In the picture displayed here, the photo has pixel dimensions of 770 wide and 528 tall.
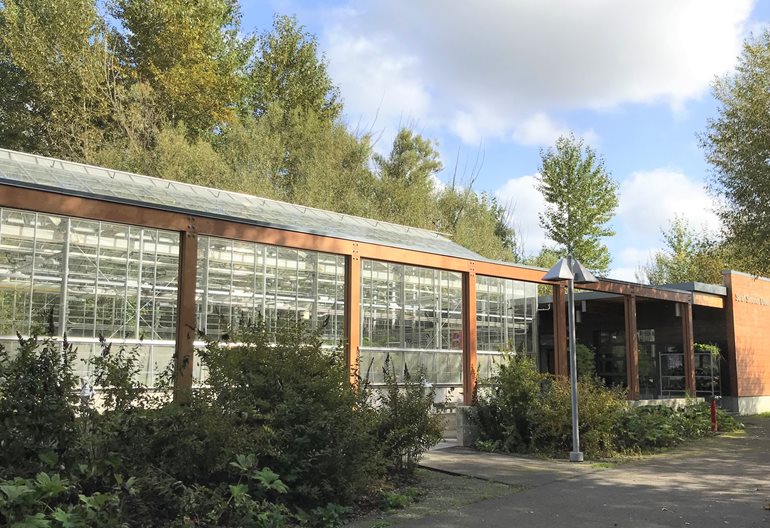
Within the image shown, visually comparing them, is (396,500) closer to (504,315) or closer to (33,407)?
(33,407)

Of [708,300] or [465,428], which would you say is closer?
[465,428]

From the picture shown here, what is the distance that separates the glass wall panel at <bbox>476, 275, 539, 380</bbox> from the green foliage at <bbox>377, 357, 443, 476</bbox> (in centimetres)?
1227

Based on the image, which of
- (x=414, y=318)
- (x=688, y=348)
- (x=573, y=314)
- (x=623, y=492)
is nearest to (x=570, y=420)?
(x=573, y=314)

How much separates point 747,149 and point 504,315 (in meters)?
9.35

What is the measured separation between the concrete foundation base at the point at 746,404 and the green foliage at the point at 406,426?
18158 mm

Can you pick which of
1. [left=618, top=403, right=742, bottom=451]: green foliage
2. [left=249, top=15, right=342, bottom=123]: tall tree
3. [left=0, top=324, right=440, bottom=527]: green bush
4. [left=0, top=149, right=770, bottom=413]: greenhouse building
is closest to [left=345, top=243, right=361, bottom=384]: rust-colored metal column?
[left=0, top=149, right=770, bottom=413]: greenhouse building

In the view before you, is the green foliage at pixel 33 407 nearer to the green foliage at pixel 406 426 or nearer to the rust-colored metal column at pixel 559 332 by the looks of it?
the green foliage at pixel 406 426

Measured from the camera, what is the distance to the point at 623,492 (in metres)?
8.30

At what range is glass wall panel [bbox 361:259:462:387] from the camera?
67.0 feet

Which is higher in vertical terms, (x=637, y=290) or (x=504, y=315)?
(x=637, y=290)

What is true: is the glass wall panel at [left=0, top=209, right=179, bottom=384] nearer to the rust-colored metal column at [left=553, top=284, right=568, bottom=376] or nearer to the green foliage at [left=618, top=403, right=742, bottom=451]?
the rust-colored metal column at [left=553, top=284, right=568, bottom=376]

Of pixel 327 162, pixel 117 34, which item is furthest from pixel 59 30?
pixel 327 162

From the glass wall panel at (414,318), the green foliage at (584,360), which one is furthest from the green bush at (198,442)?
the green foliage at (584,360)

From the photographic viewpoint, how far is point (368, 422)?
790cm
